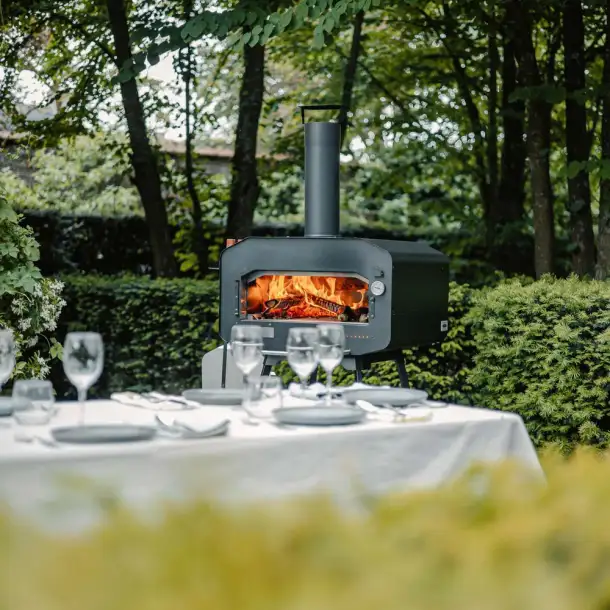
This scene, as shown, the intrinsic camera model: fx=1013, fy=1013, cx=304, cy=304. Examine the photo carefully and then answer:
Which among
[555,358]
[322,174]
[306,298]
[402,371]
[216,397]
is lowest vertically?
[402,371]

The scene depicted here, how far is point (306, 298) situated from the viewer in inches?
200

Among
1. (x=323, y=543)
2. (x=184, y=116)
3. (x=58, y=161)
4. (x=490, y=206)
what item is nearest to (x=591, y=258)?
(x=490, y=206)

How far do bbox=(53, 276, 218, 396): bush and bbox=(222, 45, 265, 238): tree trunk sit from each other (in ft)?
4.40

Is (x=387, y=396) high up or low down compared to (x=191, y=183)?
down

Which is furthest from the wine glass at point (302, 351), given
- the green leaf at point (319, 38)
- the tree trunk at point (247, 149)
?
the tree trunk at point (247, 149)

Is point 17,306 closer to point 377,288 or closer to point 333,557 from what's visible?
point 377,288

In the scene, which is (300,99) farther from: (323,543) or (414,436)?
(323,543)

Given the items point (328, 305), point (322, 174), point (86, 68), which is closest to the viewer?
point (328, 305)

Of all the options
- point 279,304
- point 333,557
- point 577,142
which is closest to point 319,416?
point 333,557

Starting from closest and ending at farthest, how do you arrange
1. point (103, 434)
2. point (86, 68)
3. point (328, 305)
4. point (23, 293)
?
point (103, 434), point (328, 305), point (23, 293), point (86, 68)

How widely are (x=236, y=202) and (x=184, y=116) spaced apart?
3.34 feet

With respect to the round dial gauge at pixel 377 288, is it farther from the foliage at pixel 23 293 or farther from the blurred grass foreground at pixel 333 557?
Result: the blurred grass foreground at pixel 333 557

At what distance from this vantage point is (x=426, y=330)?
5.10m

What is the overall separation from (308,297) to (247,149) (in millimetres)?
3452
